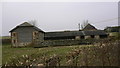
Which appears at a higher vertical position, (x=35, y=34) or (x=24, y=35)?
(x=35, y=34)

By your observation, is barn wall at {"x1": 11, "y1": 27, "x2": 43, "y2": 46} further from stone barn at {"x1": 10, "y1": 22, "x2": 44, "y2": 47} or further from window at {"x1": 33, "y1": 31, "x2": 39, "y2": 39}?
window at {"x1": 33, "y1": 31, "x2": 39, "y2": 39}

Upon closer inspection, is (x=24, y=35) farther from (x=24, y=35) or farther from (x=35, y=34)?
(x=35, y=34)

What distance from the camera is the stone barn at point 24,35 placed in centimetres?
3140

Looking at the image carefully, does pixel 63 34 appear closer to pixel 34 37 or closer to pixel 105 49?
pixel 34 37

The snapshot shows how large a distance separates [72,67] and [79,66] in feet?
1.03

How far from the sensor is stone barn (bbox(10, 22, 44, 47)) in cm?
3140

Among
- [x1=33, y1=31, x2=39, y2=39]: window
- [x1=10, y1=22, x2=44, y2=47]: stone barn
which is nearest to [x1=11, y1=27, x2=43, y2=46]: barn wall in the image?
[x1=10, y1=22, x2=44, y2=47]: stone barn

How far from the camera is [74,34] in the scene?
37500mm

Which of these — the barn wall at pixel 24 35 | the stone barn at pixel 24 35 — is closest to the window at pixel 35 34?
the stone barn at pixel 24 35

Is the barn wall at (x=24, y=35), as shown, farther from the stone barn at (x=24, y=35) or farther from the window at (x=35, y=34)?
the window at (x=35, y=34)

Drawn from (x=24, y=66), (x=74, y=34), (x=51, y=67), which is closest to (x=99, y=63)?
(x=51, y=67)

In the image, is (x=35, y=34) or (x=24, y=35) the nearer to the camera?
(x=24, y=35)

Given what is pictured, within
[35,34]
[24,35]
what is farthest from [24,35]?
[35,34]

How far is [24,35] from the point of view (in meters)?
31.9
